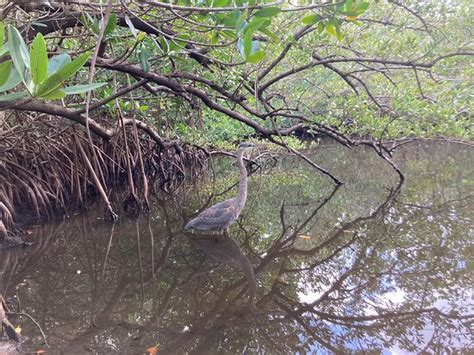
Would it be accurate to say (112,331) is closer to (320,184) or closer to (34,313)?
(34,313)

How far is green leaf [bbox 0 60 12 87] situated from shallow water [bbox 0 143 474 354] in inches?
62.9

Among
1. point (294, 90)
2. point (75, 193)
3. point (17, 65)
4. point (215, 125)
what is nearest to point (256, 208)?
point (294, 90)

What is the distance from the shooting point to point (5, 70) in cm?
119

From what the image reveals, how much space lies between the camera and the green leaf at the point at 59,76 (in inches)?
45.4

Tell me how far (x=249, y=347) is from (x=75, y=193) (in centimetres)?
397

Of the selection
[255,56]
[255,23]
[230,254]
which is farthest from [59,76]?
[230,254]

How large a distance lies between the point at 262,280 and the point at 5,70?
250cm

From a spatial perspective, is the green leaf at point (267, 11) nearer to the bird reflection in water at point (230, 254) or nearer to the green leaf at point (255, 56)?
the green leaf at point (255, 56)

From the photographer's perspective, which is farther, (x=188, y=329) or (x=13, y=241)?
(x=13, y=241)

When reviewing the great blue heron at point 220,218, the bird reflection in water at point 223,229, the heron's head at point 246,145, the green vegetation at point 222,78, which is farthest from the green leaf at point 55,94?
the heron's head at point 246,145

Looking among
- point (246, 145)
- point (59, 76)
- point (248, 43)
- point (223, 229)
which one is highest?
point (246, 145)

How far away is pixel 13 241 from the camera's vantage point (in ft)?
12.6

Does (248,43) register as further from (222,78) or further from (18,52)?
(222,78)

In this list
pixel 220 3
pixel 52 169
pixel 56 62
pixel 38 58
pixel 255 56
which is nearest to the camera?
pixel 38 58
